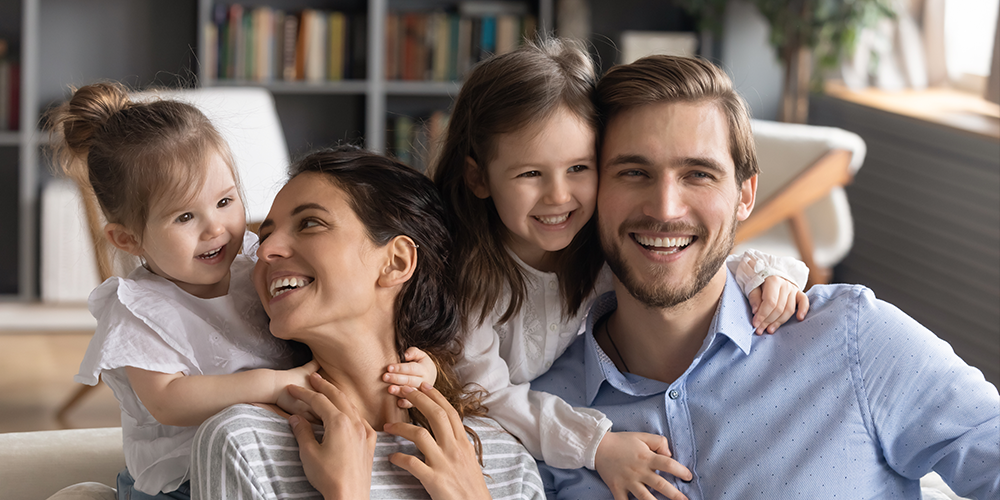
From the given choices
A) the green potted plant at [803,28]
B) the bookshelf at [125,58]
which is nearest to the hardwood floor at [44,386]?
the bookshelf at [125,58]

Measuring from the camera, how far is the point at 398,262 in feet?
4.41

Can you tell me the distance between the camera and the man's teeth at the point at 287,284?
1262mm

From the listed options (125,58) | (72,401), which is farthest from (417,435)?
(125,58)

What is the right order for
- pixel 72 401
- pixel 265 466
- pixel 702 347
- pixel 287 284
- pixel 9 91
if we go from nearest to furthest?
pixel 265 466, pixel 287 284, pixel 702 347, pixel 72 401, pixel 9 91

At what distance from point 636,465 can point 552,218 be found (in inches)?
16.4

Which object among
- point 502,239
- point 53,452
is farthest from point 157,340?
point 502,239

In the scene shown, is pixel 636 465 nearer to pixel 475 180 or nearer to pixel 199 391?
pixel 475 180

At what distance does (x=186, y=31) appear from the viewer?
14.4ft

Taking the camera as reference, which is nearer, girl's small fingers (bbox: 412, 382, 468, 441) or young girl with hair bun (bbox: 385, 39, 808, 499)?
girl's small fingers (bbox: 412, 382, 468, 441)

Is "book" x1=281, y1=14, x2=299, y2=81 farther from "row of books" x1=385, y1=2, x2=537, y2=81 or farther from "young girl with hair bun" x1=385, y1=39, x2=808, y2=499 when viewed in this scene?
"young girl with hair bun" x1=385, y1=39, x2=808, y2=499

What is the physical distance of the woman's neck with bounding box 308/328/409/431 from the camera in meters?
1.33

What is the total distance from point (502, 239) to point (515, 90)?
0.28 m

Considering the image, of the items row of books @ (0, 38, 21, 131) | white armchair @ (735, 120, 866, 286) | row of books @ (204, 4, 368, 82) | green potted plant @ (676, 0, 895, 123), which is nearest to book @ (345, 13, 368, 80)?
row of books @ (204, 4, 368, 82)

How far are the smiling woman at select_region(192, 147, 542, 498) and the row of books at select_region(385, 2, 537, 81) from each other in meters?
3.14
